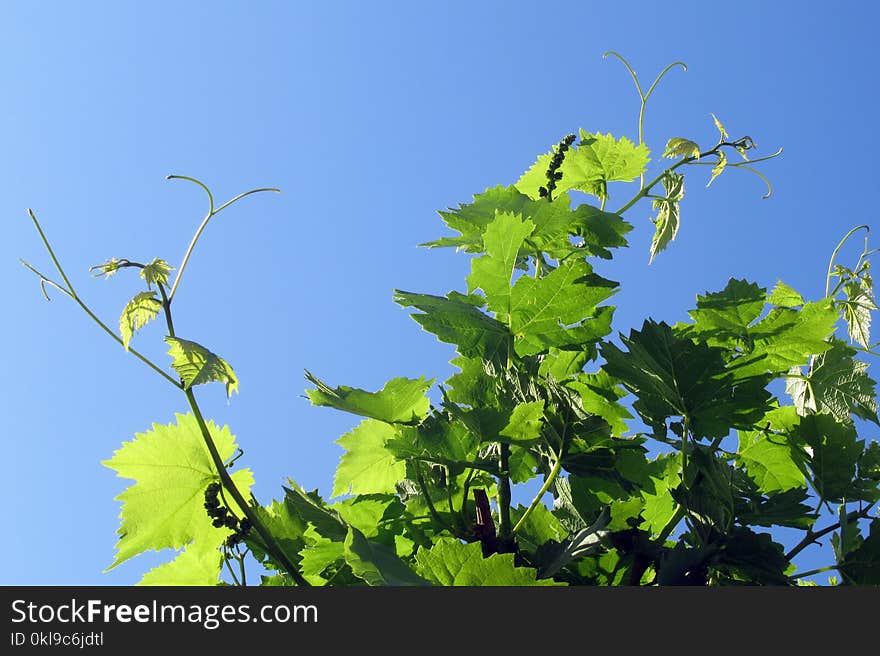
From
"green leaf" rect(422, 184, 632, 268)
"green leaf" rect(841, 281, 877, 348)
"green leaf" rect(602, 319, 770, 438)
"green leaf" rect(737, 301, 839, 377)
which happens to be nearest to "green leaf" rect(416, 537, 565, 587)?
"green leaf" rect(602, 319, 770, 438)

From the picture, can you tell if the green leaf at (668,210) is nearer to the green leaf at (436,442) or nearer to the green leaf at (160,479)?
the green leaf at (436,442)

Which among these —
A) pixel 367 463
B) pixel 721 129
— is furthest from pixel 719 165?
pixel 367 463

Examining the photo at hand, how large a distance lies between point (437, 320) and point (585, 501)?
461 millimetres

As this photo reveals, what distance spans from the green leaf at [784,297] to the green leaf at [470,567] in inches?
45.2

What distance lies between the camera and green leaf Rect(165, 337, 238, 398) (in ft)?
4.38

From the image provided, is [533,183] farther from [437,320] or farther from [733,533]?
[733,533]

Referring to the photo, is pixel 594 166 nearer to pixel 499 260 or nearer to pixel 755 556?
pixel 499 260

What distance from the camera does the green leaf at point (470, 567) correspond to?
1.21 metres

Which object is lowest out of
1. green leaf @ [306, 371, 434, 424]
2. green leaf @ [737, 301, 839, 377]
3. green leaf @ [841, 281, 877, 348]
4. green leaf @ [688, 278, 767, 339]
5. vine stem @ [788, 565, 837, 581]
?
vine stem @ [788, 565, 837, 581]

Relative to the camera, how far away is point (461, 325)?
1500mm

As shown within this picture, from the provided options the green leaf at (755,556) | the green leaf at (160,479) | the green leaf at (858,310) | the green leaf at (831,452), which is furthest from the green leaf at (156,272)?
the green leaf at (858,310)

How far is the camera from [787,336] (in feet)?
5.68

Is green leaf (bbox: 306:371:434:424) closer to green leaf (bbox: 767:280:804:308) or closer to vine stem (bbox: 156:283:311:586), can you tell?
vine stem (bbox: 156:283:311:586)

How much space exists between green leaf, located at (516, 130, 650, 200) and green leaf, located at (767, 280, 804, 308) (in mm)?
487
